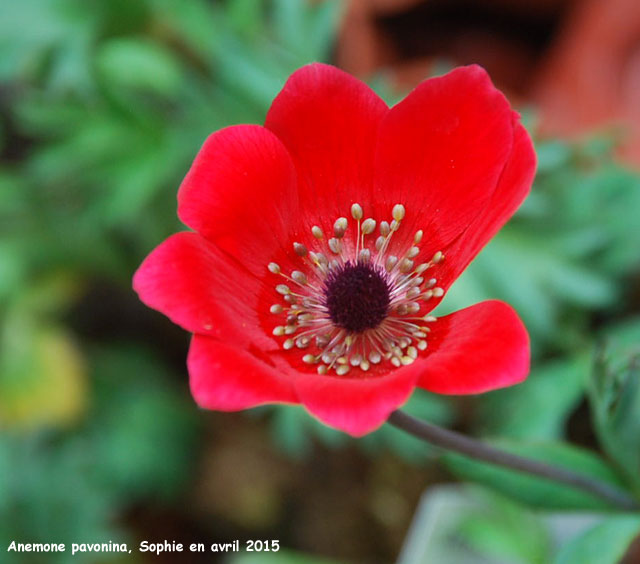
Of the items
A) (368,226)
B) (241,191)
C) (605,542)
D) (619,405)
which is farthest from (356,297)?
(605,542)

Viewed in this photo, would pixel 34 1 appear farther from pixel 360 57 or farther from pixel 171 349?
pixel 171 349

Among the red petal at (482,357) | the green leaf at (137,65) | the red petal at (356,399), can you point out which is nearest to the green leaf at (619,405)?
the red petal at (482,357)

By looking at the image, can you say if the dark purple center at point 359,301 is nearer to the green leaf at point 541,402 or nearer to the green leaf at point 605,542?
the green leaf at point 605,542

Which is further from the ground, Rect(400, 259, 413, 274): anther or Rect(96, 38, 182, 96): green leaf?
Rect(96, 38, 182, 96): green leaf

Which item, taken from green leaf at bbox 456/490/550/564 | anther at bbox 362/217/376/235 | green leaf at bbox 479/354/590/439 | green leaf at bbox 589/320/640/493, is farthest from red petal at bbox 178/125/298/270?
green leaf at bbox 479/354/590/439

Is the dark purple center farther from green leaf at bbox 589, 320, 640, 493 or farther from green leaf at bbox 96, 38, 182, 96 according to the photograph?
green leaf at bbox 96, 38, 182, 96

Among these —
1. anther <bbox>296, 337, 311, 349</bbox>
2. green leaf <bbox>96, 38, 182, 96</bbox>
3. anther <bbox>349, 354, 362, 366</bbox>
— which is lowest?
anther <bbox>349, 354, 362, 366</bbox>

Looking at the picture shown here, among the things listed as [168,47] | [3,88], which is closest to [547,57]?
[168,47]
